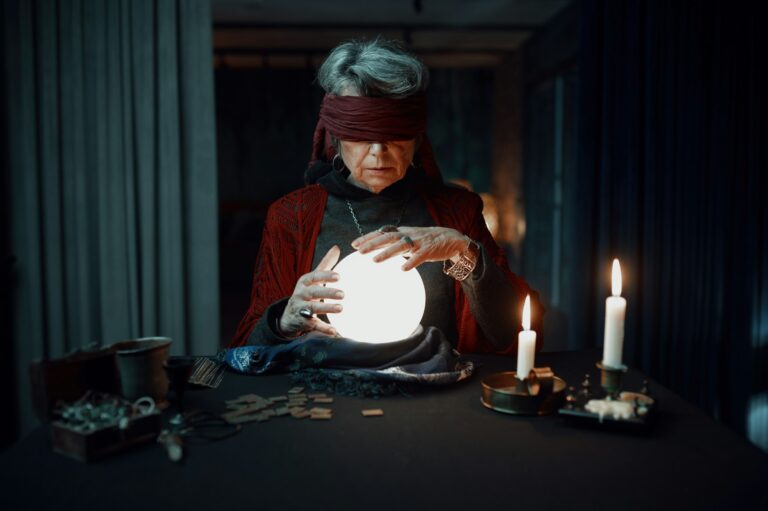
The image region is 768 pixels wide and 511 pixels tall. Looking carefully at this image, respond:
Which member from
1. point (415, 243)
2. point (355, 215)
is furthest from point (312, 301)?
point (355, 215)

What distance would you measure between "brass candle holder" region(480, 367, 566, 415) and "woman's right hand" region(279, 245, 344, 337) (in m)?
0.40

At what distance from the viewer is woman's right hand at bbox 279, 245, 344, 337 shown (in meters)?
1.53

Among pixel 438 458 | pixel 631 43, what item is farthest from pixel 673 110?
pixel 438 458

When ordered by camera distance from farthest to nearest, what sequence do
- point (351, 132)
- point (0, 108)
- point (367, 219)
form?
1. point (0, 108)
2. point (367, 219)
3. point (351, 132)

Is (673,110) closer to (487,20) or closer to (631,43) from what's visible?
(631,43)

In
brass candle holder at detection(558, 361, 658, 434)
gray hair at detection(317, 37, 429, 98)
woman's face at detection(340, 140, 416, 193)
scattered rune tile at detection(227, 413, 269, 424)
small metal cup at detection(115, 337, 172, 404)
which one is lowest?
scattered rune tile at detection(227, 413, 269, 424)

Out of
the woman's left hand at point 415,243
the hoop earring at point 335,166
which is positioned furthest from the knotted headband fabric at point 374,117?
the woman's left hand at point 415,243

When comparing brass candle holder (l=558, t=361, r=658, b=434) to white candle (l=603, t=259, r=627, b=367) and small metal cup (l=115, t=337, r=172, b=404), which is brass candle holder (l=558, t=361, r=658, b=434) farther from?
small metal cup (l=115, t=337, r=172, b=404)

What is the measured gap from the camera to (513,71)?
27.0 ft

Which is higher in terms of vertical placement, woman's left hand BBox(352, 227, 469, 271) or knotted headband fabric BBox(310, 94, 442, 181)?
knotted headband fabric BBox(310, 94, 442, 181)

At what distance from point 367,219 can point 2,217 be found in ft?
7.19

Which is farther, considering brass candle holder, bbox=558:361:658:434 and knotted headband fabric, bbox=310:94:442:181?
knotted headband fabric, bbox=310:94:442:181

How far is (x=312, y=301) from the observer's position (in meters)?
1.59

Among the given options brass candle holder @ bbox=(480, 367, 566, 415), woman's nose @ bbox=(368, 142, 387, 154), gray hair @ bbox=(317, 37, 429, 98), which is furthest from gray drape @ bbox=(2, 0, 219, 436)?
brass candle holder @ bbox=(480, 367, 566, 415)
